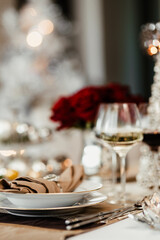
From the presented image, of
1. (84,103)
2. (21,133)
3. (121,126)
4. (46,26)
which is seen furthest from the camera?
(46,26)

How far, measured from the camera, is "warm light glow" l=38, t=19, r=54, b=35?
385cm

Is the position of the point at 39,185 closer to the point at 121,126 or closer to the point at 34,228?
the point at 34,228

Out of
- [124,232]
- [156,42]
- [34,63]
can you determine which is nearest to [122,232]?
[124,232]

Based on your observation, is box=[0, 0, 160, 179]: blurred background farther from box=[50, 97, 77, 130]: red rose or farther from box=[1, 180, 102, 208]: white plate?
box=[1, 180, 102, 208]: white plate

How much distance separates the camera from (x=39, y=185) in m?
0.88

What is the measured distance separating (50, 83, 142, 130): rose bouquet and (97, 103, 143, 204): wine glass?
0.30 metres

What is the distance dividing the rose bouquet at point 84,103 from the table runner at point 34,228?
2.04 feet

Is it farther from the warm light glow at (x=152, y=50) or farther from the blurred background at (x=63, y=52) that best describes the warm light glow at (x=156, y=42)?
the blurred background at (x=63, y=52)

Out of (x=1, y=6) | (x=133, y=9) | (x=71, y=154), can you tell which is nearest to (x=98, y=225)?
(x=71, y=154)

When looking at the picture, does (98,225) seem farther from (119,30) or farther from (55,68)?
(119,30)

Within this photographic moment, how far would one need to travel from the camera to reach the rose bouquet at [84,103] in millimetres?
1436

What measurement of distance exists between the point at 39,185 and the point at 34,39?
3.06 metres

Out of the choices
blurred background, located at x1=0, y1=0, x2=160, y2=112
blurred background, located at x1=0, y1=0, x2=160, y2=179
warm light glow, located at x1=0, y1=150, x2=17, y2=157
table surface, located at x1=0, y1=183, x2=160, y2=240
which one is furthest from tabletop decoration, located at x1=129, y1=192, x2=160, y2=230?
blurred background, located at x1=0, y1=0, x2=160, y2=112

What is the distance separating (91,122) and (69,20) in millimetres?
3094
